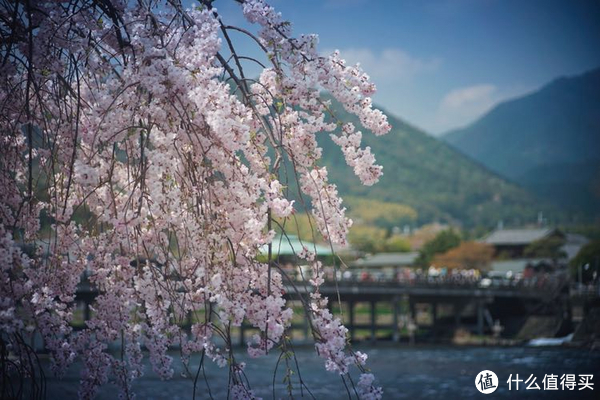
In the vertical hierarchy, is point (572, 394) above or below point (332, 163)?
below

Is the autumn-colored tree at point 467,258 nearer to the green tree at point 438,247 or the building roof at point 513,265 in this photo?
the building roof at point 513,265

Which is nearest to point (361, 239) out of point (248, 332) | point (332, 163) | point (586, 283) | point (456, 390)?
point (248, 332)

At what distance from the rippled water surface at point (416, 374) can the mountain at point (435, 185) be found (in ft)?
341

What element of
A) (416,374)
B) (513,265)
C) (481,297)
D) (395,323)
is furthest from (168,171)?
(513,265)

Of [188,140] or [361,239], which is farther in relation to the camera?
[361,239]

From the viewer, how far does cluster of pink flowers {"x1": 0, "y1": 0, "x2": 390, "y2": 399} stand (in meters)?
3.36

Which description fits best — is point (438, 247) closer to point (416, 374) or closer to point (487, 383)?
point (416, 374)

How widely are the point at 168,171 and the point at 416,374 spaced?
22.1m

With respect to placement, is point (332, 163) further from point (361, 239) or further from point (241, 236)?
point (241, 236)

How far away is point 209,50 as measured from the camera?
3.42 metres

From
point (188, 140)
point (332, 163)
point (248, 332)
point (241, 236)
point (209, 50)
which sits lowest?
point (248, 332)

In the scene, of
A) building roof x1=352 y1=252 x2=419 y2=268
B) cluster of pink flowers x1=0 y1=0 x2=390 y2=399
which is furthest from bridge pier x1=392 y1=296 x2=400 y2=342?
cluster of pink flowers x1=0 y1=0 x2=390 y2=399

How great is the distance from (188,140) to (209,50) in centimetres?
43

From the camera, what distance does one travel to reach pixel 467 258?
62.8 m
